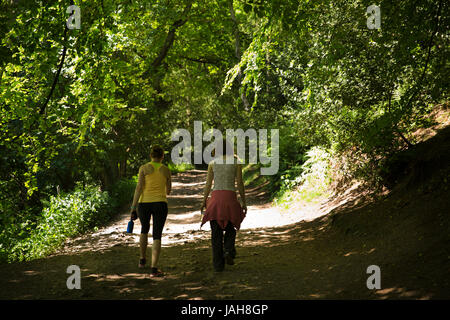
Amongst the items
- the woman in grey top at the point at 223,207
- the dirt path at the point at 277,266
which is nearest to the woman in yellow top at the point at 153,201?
the dirt path at the point at 277,266

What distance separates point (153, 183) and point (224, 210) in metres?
1.32

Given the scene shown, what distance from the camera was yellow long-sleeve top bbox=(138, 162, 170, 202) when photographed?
6.82m

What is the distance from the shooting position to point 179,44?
20547 millimetres

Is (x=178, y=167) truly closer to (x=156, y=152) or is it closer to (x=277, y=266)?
(x=156, y=152)

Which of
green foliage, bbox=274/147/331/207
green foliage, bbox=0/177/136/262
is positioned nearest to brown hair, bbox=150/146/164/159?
green foliage, bbox=0/177/136/262

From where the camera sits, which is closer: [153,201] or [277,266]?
[153,201]

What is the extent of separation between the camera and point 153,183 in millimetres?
6840

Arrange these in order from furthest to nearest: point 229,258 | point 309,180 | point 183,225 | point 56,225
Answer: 1. point 309,180
2. point 183,225
3. point 56,225
4. point 229,258

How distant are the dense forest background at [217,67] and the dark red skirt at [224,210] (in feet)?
9.71

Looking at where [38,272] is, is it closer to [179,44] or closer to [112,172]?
[112,172]

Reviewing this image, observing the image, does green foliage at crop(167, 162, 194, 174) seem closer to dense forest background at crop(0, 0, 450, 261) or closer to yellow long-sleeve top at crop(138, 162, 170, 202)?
dense forest background at crop(0, 0, 450, 261)
